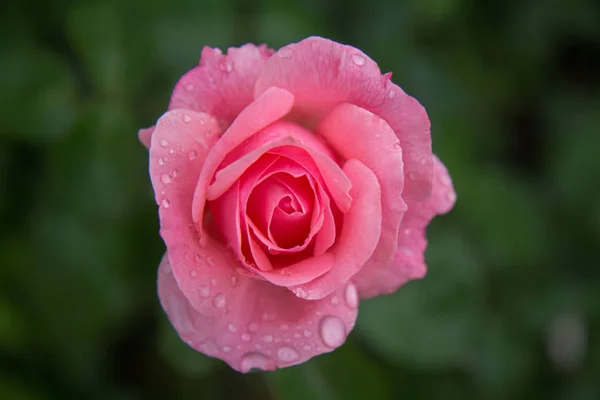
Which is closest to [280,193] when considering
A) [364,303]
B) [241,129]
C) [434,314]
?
[241,129]

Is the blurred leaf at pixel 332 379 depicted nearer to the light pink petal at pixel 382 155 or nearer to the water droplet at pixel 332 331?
the water droplet at pixel 332 331

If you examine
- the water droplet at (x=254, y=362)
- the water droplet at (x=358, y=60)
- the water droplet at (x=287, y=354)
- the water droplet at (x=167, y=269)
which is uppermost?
the water droplet at (x=358, y=60)

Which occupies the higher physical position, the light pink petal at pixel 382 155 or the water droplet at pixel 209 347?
the light pink petal at pixel 382 155

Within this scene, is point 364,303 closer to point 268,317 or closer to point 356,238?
point 268,317

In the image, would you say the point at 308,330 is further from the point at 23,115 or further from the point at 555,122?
the point at 555,122

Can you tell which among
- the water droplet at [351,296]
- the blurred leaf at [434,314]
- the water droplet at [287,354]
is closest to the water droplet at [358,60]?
the water droplet at [351,296]

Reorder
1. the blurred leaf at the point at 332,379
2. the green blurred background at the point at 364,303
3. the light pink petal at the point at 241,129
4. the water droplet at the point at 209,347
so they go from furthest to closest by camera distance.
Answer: the green blurred background at the point at 364,303 → the blurred leaf at the point at 332,379 → the water droplet at the point at 209,347 → the light pink petal at the point at 241,129
